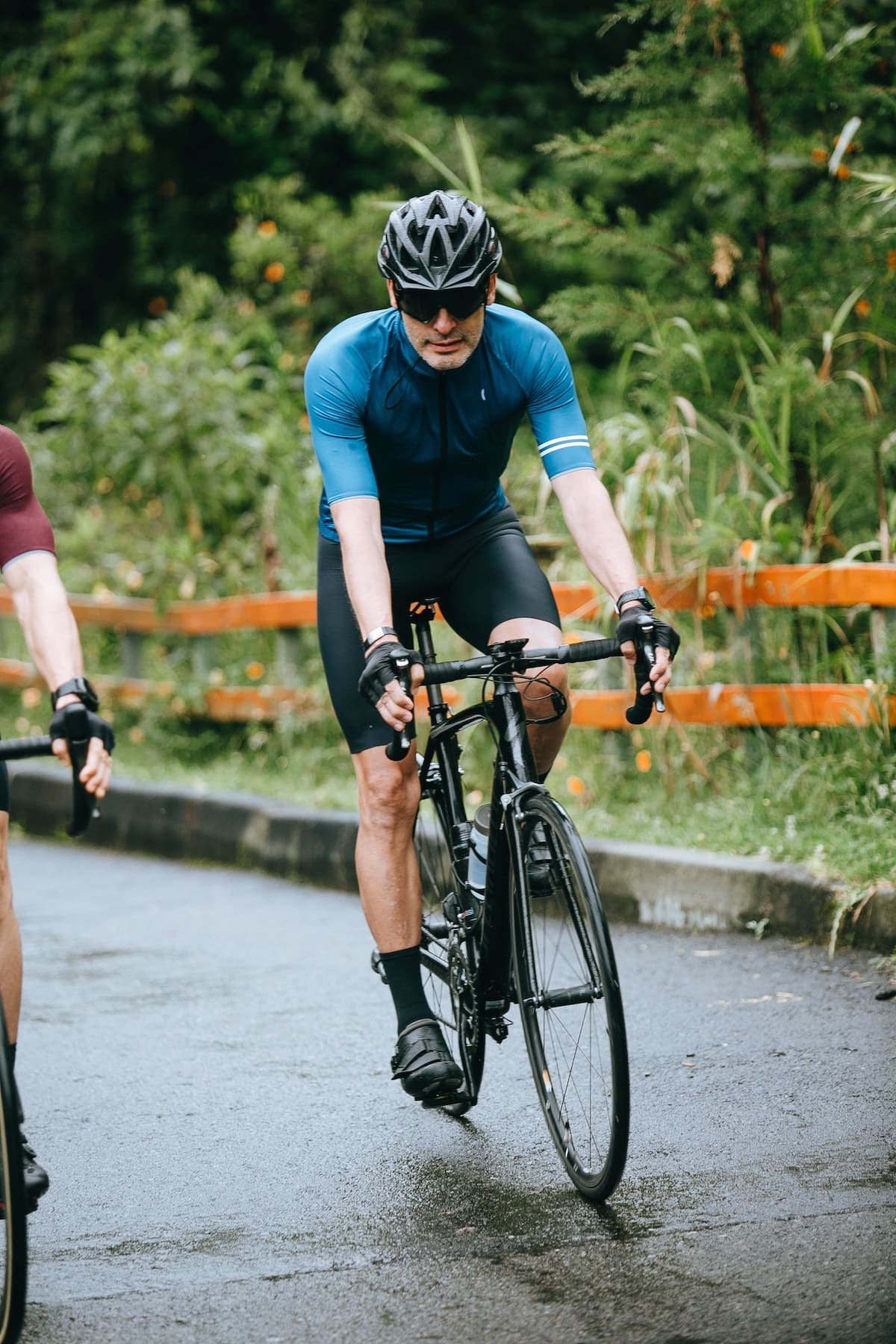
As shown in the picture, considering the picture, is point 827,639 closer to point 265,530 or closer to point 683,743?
point 683,743

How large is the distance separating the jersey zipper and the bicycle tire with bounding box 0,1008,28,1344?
1.74 m

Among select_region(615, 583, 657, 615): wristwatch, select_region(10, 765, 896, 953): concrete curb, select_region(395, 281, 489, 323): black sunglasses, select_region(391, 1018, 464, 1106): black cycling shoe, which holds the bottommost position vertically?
select_region(10, 765, 896, 953): concrete curb

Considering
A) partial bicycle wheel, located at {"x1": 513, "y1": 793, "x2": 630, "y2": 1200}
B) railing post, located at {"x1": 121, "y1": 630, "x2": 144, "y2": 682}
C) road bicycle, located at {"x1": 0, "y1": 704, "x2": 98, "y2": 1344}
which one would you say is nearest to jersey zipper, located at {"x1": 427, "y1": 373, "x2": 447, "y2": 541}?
partial bicycle wheel, located at {"x1": 513, "y1": 793, "x2": 630, "y2": 1200}

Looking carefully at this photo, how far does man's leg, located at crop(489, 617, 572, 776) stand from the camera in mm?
4027

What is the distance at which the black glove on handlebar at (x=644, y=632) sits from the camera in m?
3.60

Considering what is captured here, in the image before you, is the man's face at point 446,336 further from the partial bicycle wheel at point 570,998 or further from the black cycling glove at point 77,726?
the black cycling glove at point 77,726

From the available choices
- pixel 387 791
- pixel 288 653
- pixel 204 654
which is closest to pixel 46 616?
pixel 387 791

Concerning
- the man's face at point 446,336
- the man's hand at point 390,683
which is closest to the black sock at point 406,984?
the man's hand at point 390,683

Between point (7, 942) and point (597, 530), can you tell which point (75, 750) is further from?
point (597, 530)

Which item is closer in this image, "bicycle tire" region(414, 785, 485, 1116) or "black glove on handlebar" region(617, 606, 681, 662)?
"black glove on handlebar" region(617, 606, 681, 662)

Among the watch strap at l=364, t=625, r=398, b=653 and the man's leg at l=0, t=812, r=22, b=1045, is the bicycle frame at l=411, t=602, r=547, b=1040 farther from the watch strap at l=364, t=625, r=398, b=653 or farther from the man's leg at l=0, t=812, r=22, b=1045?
the man's leg at l=0, t=812, r=22, b=1045

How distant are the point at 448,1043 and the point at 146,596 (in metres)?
6.67

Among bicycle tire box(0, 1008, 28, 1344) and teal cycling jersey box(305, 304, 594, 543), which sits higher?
teal cycling jersey box(305, 304, 594, 543)

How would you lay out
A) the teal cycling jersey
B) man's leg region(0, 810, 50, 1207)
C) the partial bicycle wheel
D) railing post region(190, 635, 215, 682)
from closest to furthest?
1. the partial bicycle wheel
2. man's leg region(0, 810, 50, 1207)
3. the teal cycling jersey
4. railing post region(190, 635, 215, 682)
